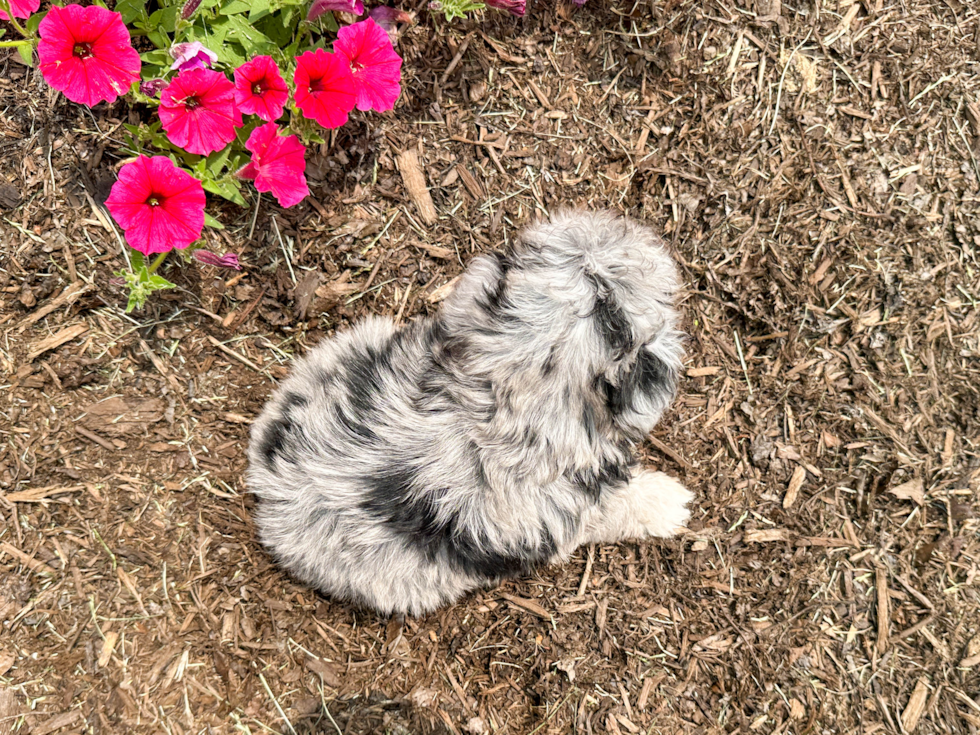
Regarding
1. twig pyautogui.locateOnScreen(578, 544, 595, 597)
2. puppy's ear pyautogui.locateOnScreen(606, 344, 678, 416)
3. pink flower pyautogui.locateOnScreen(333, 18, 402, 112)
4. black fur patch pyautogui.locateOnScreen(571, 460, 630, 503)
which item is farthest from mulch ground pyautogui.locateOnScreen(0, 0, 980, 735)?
puppy's ear pyautogui.locateOnScreen(606, 344, 678, 416)

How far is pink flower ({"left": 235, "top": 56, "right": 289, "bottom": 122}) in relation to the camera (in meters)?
2.97

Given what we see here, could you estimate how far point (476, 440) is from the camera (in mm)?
2926

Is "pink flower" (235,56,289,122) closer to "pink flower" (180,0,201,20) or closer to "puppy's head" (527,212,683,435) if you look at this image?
"pink flower" (180,0,201,20)

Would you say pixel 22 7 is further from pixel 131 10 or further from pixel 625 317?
pixel 625 317

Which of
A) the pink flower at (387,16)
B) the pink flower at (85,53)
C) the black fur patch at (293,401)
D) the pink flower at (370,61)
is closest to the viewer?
the pink flower at (85,53)

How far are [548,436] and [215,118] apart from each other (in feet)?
7.33

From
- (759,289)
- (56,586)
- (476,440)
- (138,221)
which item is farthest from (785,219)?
(56,586)

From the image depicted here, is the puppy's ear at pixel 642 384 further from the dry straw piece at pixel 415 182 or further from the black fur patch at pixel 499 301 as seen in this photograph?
the dry straw piece at pixel 415 182

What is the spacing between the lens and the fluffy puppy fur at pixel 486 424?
2859 mm

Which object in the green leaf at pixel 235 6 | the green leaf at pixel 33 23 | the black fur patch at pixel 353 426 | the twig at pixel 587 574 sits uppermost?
the green leaf at pixel 235 6

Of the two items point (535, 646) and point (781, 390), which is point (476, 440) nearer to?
point (535, 646)

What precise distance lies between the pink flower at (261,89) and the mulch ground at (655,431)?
69cm

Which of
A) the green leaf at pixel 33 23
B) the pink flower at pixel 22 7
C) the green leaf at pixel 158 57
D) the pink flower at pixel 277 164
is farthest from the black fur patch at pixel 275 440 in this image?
the green leaf at pixel 33 23

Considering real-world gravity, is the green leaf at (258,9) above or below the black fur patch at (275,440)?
above
